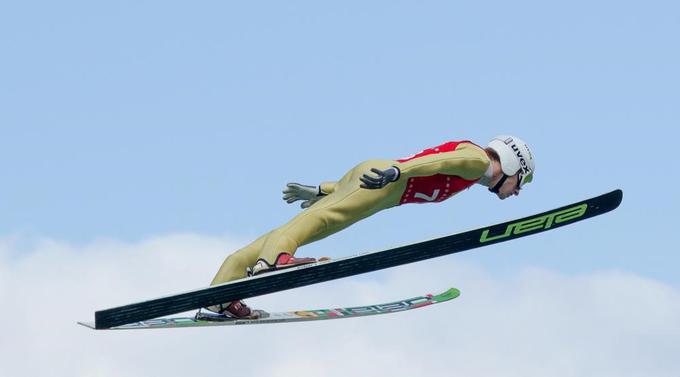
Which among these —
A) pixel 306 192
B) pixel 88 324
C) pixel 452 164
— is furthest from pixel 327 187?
pixel 88 324

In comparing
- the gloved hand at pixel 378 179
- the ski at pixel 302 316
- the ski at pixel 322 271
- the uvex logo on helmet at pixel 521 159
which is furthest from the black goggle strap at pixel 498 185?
the ski at pixel 302 316

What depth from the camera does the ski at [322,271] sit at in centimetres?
1605

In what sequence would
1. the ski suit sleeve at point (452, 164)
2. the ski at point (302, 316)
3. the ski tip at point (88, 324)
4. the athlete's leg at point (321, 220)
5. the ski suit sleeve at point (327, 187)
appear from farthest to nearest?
the ski suit sleeve at point (327, 187)
the ski at point (302, 316)
the athlete's leg at point (321, 220)
the ski suit sleeve at point (452, 164)
the ski tip at point (88, 324)

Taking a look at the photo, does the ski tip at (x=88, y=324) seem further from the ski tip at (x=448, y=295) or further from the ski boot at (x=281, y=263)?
the ski tip at (x=448, y=295)

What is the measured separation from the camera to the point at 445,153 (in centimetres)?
1703

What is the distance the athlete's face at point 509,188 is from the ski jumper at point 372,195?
39 cm

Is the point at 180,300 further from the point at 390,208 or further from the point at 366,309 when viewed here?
the point at 366,309

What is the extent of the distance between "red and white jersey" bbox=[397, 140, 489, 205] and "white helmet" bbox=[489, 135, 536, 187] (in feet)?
0.92

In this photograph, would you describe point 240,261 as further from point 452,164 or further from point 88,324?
point 452,164

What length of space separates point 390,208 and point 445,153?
927mm

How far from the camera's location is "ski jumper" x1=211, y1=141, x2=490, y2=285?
666 inches

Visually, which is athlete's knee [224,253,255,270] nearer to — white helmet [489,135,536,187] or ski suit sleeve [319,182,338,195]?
ski suit sleeve [319,182,338,195]

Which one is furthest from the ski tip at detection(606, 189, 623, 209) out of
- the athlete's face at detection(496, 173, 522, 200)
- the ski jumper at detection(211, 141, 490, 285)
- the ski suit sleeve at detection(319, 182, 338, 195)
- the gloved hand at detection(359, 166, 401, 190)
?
the ski suit sleeve at detection(319, 182, 338, 195)

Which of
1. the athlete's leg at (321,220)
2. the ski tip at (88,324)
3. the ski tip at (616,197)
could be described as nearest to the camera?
the ski tip at (88,324)
